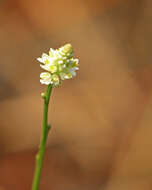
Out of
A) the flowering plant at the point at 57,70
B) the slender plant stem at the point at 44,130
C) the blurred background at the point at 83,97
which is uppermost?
the blurred background at the point at 83,97

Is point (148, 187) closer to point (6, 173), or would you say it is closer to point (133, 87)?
point (133, 87)

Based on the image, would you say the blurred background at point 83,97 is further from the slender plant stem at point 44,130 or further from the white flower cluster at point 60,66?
the white flower cluster at point 60,66

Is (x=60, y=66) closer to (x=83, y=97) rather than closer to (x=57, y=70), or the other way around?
(x=57, y=70)

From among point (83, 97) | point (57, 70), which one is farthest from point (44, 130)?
point (83, 97)

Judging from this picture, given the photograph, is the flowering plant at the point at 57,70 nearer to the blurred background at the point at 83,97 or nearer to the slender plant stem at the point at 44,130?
the slender plant stem at the point at 44,130

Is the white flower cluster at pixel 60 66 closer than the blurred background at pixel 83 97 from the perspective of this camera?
Yes

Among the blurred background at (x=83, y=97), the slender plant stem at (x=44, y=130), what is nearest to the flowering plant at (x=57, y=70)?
the slender plant stem at (x=44, y=130)

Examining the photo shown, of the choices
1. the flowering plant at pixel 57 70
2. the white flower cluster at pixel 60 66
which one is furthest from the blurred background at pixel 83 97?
the white flower cluster at pixel 60 66

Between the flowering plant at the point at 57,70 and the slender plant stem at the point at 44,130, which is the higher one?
the flowering plant at the point at 57,70

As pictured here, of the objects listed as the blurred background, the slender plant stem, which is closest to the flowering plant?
the slender plant stem
